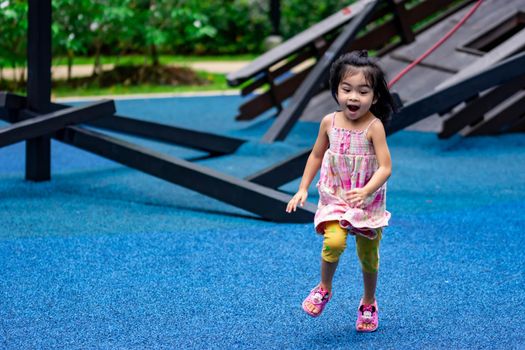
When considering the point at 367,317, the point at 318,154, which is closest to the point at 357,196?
the point at 318,154

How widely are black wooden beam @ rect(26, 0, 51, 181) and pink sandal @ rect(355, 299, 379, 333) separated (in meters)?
4.01

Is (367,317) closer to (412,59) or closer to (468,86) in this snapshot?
(468,86)

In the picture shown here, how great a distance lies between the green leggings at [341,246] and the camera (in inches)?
144

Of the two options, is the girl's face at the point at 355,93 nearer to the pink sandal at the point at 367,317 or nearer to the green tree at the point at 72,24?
the pink sandal at the point at 367,317

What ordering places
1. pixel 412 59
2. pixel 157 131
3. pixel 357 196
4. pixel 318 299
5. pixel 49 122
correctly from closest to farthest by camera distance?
pixel 357 196
pixel 318 299
pixel 49 122
pixel 157 131
pixel 412 59

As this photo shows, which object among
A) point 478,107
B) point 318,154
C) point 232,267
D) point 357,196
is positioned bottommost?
point 232,267

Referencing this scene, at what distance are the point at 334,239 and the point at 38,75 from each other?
4.14 meters

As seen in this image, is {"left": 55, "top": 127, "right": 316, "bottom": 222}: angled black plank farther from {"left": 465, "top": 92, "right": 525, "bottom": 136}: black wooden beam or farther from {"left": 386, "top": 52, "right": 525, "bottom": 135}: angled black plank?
{"left": 465, "top": 92, "right": 525, "bottom": 136}: black wooden beam

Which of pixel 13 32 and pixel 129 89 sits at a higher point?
pixel 13 32

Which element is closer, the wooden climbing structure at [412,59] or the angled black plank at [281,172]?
the angled black plank at [281,172]

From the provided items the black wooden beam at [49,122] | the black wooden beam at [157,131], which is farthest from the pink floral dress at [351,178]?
the black wooden beam at [157,131]

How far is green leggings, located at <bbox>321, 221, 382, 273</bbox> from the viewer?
12.0 feet

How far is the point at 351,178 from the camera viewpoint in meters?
3.70

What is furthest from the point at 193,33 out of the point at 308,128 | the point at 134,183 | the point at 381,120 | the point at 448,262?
the point at 381,120
